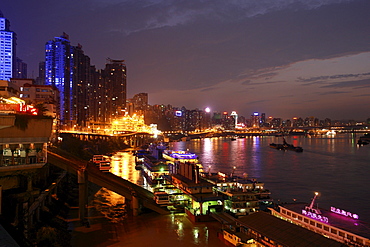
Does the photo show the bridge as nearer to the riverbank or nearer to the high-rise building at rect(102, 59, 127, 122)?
the riverbank

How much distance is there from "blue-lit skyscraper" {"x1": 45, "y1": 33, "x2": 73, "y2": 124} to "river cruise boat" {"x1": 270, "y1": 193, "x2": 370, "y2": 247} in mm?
51183

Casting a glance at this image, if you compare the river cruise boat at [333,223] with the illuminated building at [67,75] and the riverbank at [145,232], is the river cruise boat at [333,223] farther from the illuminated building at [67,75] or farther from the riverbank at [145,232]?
the illuminated building at [67,75]

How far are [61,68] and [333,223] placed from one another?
187 ft

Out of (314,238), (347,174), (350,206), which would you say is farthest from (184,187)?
(347,174)

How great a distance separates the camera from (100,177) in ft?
42.1

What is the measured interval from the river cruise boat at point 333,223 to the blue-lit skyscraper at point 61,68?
51183mm

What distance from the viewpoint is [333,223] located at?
30.2 feet

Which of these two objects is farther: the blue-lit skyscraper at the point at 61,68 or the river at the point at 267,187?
the blue-lit skyscraper at the point at 61,68

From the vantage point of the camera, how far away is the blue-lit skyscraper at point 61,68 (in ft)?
181

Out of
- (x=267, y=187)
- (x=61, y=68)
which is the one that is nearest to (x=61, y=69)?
(x=61, y=68)

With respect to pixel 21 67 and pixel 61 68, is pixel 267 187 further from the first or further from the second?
pixel 21 67

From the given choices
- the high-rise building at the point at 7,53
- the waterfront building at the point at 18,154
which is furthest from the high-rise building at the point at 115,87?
the waterfront building at the point at 18,154

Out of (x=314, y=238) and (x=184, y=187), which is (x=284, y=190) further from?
(x=314, y=238)

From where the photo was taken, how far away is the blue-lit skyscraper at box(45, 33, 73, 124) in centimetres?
5516
